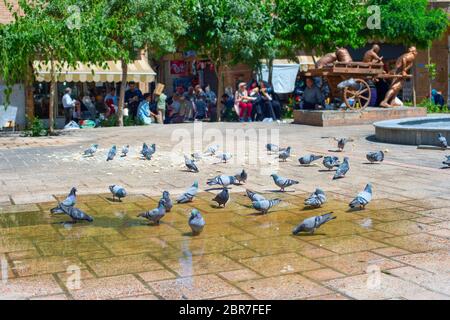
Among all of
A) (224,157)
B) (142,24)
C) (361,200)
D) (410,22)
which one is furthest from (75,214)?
(410,22)

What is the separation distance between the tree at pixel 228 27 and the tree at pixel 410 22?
473 cm

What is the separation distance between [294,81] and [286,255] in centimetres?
2285

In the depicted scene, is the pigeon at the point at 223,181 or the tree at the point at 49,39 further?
the tree at the point at 49,39

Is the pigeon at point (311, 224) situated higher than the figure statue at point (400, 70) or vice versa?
the figure statue at point (400, 70)

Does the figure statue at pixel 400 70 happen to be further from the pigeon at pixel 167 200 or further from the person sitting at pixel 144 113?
the pigeon at pixel 167 200

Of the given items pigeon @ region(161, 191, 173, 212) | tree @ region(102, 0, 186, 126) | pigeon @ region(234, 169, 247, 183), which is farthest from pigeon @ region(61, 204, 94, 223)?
tree @ region(102, 0, 186, 126)

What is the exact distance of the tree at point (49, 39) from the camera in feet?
50.0

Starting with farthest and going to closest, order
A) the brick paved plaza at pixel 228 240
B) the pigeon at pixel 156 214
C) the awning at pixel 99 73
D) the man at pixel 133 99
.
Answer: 1. the man at pixel 133 99
2. the awning at pixel 99 73
3. the pigeon at pixel 156 214
4. the brick paved plaza at pixel 228 240

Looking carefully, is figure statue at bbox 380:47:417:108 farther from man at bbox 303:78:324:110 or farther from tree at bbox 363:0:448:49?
tree at bbox 363:0:448:49

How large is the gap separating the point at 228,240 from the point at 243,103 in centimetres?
1561

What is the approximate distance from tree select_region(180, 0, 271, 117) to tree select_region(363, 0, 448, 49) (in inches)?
186

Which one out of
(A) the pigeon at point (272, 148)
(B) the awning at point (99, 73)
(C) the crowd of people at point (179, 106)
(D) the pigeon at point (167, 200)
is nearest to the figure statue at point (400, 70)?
(C) the crowd of people at point (179, 106)
